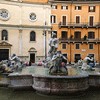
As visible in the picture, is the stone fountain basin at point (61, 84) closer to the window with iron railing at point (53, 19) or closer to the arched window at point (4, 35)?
the arched window at point (4, 35)

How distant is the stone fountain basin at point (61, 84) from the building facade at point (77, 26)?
36.5m

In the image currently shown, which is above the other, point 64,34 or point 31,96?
point 64,34

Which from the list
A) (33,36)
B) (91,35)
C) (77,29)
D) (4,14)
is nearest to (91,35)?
(91,35)

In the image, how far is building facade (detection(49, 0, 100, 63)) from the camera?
5053 cm

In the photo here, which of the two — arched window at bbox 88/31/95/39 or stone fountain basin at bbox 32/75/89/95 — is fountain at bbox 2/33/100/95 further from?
arched window at bbox 88/31/95/39

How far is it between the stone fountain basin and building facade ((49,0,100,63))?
1439 inches

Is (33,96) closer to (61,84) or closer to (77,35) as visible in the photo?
(61,84)

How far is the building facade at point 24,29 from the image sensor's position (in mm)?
45531

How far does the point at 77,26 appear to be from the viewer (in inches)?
1994

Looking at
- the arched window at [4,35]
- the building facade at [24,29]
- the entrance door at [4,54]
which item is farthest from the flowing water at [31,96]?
the arched window at [4,35]

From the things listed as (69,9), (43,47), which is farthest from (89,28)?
(43,47)

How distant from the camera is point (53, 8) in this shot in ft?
166

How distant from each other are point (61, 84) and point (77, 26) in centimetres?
3803

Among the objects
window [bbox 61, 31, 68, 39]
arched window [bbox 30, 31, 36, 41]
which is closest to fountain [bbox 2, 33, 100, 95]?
arched window [bbox 30, 31, 36, 41]
